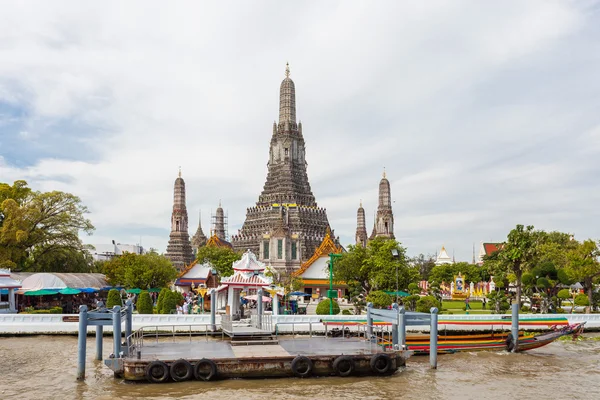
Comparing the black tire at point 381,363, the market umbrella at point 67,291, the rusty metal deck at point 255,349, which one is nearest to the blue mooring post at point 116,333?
the rusty metal deck at point 255,349

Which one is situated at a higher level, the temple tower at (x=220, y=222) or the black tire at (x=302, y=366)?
the temple tower at (x=220, y=222)

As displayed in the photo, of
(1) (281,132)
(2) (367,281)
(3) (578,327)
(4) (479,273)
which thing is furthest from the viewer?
(1) (281,132)

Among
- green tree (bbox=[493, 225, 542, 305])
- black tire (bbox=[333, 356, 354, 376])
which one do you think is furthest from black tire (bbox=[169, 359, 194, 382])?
green tree (bbox=[493, 225, 542, 305])

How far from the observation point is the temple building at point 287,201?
83375mm

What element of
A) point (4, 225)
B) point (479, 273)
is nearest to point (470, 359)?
point (4, 225)

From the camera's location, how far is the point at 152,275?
48.0 m

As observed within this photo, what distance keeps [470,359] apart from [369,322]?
450 cm

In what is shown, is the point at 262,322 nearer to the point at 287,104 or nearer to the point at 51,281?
the point at 51,281

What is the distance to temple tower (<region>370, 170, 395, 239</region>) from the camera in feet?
317

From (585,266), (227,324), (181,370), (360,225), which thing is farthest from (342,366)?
(360,225)

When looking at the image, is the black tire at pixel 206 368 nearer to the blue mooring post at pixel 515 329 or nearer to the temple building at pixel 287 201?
the blue mooring post at pixel 515 329

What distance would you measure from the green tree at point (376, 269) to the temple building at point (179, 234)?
178ft

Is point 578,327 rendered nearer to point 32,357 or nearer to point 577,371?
point 577,371

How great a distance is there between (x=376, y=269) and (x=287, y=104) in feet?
193
